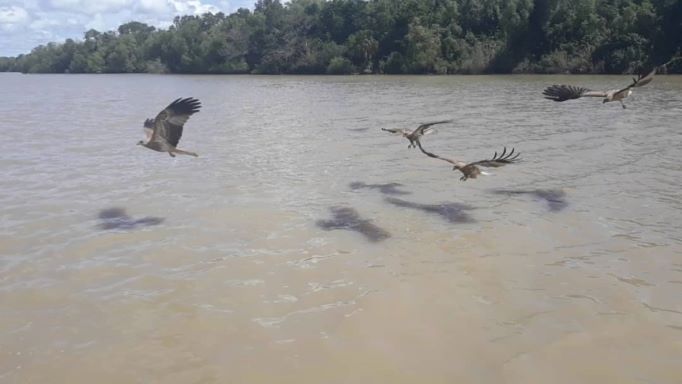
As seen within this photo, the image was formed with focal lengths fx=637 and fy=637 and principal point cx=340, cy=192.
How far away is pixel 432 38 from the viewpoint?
52.6 m

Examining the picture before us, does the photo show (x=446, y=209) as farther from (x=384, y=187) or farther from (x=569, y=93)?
(x=569, y=93)

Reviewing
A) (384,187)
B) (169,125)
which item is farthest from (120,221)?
(384,187)

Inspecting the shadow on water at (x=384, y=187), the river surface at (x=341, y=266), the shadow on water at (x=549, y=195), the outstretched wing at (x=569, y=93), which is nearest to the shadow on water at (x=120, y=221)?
the river surface at (x=341, y=266)

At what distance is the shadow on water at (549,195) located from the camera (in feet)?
28.6

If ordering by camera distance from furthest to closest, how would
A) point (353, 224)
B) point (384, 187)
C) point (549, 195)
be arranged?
point (384, 187)
point (549, 195)
point (353, 224)

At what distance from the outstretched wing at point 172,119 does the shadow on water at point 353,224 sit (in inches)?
89.2

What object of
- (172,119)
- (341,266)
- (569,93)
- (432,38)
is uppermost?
(432,38)

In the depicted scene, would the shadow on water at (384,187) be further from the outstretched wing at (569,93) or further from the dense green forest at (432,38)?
the dense green forest at (432,38)

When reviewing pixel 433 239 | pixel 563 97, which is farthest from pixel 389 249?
pixel 563 97

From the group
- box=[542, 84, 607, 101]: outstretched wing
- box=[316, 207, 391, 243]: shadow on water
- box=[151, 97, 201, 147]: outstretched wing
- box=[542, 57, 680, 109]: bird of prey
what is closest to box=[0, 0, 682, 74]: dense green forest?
box=[542, 57, 680, 109]: bird of prey

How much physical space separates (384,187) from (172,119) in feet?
11.4

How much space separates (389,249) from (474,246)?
95cm

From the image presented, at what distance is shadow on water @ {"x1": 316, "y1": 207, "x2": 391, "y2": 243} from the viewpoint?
757 cm

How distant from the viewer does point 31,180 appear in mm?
10500
